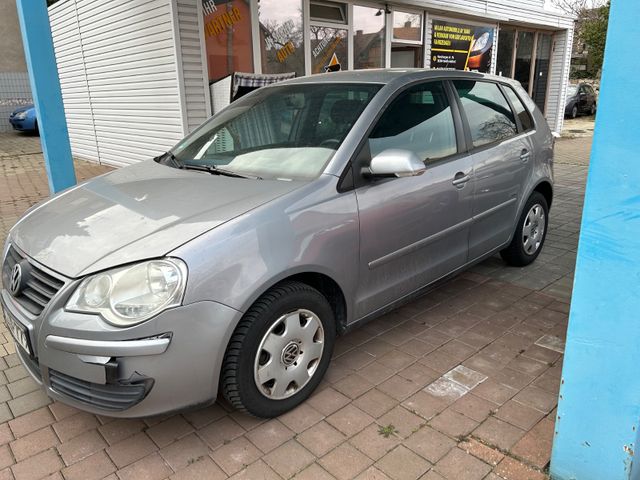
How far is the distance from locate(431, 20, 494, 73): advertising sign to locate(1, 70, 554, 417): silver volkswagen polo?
9.04m

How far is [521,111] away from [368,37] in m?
6.64

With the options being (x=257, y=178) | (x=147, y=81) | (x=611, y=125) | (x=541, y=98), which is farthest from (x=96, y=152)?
(x=541, y=98)

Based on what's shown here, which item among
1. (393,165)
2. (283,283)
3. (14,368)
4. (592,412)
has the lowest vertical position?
(14,368)

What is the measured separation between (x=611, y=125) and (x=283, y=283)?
1.50 m

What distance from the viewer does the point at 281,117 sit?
10.8ft

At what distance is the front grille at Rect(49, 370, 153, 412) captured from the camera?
7.01ft

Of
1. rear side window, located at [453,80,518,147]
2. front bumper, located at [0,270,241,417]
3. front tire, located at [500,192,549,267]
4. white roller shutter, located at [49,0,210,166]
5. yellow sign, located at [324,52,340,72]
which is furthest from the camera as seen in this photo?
yellow sign, located at [324,52,340,72]

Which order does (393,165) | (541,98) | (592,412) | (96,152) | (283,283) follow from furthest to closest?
(541,98)
(96,152)
(393,165)
(283,283)
(592,412)

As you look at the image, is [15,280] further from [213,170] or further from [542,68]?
[542,68]

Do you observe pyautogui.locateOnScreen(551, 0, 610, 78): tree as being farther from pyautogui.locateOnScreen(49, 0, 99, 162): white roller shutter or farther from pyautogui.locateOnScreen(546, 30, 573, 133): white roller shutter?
pyautogui.locateOnScreen(49, 0, 99, 162): white roller shutter

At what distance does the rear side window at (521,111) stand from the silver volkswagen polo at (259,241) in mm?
419

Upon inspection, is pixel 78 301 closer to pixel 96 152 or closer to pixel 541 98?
pixel 96 152

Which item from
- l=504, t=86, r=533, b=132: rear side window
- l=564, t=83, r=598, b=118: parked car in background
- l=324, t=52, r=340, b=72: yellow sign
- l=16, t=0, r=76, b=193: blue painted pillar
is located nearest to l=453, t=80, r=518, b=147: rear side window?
l=504, t=86, r=533, b=132: rear side window

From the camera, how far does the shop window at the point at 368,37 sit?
9938 millimetres
